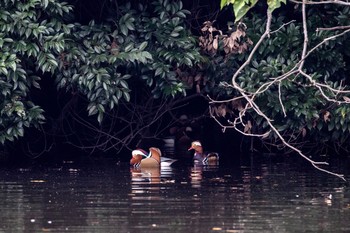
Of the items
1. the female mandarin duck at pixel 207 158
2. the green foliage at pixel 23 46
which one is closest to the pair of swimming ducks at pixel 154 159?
the female mandarin duck at pixel 207 158

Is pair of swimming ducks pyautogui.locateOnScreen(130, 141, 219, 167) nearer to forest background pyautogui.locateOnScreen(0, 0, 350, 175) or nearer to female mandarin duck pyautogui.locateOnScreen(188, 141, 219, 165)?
female mandarin duck pyautogui.locateOnScreen(188, 141, 219, 165)

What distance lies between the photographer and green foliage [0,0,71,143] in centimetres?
1577

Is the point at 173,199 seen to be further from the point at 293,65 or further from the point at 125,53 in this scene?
the point at 293,65

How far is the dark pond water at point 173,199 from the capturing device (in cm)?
1102

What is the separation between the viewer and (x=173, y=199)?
512 inches

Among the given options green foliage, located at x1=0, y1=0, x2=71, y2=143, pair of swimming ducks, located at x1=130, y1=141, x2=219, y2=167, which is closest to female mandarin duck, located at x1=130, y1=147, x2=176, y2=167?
pair of swimming ducks, located at x1=130, y1=141, x2=219, y2=167

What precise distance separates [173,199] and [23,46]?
13.3 ft

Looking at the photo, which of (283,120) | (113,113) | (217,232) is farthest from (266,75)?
(217,232)

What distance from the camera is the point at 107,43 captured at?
667 inches

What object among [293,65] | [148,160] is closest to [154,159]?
[148,160]

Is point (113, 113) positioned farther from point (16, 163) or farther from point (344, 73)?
point (344, 73)

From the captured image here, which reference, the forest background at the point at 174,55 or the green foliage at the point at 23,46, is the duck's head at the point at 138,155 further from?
the green foliage at the point at 23,46

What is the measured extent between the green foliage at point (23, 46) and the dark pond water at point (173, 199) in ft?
3.32

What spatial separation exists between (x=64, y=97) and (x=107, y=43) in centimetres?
318
